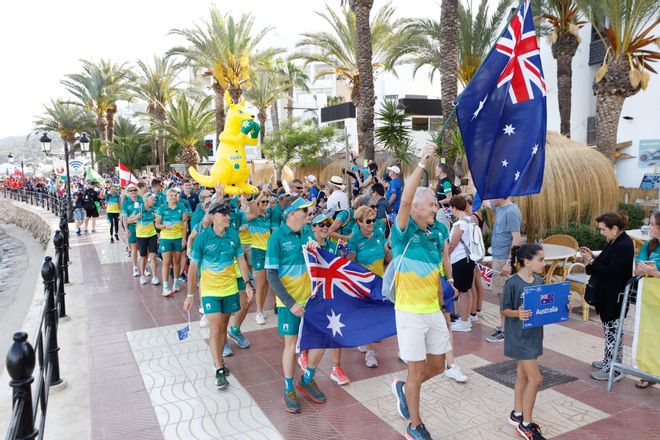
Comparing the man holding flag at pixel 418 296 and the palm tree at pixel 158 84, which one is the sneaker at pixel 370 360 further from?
the palm tree at pixel 158 84

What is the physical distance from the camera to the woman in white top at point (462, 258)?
6.23m

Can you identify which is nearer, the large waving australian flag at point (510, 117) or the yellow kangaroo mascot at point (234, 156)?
the large waving australian flag at point (510, 117)

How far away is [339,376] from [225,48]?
20.6 m

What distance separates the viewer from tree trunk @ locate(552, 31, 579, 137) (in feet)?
60.1

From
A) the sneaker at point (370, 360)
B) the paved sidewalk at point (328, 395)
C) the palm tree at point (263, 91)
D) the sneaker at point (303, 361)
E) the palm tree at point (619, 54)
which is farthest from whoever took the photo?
the palm tree at point (263, 91)

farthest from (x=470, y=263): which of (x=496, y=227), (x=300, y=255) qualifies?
(x=300, y=255)

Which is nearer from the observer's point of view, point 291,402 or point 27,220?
point 291,402

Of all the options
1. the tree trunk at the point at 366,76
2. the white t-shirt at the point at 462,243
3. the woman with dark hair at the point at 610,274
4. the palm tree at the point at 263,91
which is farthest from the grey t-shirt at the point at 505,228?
the palm tree at the point at 263,91

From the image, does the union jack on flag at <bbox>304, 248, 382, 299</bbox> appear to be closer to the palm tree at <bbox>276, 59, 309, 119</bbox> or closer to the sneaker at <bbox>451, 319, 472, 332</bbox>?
the sneaker at <bbox>451, 319, 472, 332</bbox>

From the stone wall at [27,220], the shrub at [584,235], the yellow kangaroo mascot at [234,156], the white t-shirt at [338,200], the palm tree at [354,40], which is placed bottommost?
the stone wall at [27,220]

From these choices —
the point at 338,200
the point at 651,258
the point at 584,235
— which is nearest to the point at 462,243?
the point at 651,258

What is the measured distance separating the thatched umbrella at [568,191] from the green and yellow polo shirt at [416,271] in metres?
8.06

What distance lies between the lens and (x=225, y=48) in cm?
2303

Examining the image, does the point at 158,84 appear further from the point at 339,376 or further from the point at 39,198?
the point at 339,376
